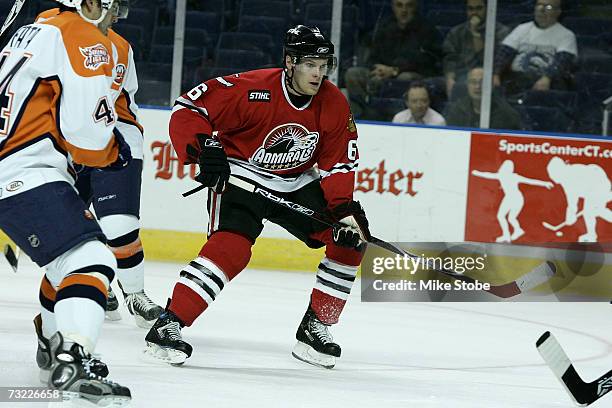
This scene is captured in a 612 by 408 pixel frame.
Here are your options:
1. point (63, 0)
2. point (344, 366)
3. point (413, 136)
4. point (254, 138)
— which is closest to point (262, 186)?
point (254, 138)

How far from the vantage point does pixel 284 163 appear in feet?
13.3

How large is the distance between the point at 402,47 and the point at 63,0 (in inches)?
162

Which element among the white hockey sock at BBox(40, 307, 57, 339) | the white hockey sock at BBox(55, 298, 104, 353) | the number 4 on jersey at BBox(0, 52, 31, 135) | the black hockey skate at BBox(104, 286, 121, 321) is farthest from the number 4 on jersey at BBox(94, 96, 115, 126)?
the black hockey skate at BBox(104, 286, 121, 321)

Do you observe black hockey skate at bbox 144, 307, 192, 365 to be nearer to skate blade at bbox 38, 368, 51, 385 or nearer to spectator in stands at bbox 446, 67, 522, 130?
skate blade at bbox 38, 368, 51, 385

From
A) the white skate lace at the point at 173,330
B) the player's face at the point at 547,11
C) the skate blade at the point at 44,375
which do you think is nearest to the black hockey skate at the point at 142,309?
the white skate lace at the point at 173,330

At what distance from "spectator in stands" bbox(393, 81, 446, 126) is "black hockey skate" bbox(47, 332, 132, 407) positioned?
416 cm

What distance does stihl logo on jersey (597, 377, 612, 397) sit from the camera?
3.19 m

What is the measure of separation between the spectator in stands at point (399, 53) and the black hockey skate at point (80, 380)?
422 centimetres

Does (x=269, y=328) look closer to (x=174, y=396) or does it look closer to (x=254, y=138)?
(x=254, y=138)

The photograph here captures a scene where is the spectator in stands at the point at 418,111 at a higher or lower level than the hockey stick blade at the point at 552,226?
higher

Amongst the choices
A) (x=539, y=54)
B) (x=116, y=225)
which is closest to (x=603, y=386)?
(x=116, y=225)

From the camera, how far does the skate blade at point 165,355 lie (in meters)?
3.67

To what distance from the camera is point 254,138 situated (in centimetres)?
404

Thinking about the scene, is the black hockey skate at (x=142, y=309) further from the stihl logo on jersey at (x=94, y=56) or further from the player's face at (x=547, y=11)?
the player's face at (x=547, y=11)
